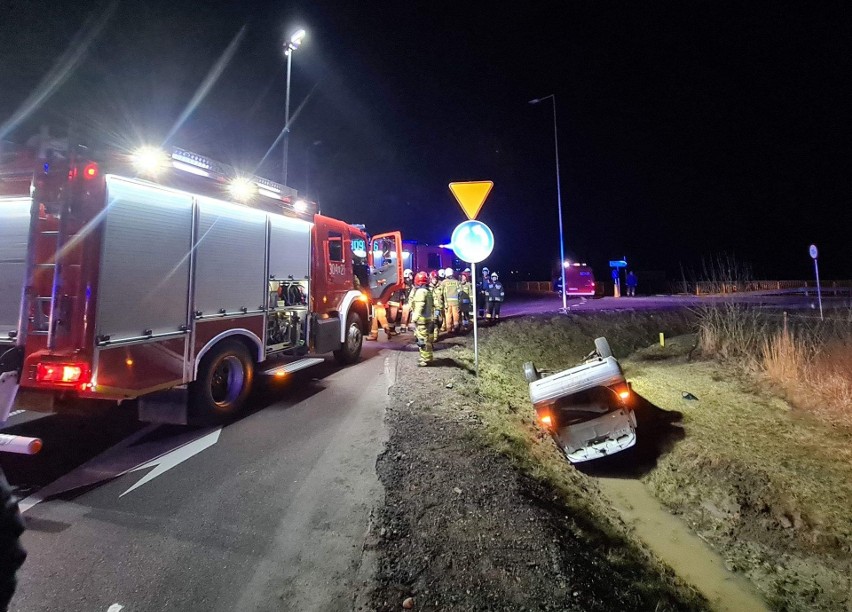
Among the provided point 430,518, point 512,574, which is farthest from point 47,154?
point 512,574

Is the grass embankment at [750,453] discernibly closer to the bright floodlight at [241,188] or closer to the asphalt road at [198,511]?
the asphalt road at [198,511]

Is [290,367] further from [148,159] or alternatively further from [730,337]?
[730,337]

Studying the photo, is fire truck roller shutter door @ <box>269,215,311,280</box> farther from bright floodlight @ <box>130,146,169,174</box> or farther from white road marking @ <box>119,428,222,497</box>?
white road marking @ <box>119,428,222,497</box>

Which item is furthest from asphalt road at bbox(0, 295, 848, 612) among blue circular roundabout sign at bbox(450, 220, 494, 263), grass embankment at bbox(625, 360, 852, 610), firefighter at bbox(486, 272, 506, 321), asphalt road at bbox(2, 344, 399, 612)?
firefighter at bbox(486, 272, 506, 321)

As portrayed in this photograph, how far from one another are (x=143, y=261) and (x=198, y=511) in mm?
2574

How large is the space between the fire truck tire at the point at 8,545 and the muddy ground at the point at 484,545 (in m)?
1.50

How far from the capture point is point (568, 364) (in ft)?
34.7

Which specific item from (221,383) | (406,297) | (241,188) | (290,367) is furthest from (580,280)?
(221,383)

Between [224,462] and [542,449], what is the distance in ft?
12.5

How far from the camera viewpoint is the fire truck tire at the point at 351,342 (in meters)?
8.12

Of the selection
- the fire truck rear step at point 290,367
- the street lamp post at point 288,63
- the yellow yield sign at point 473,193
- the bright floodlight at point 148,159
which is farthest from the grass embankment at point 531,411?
the street lamp post at point 288,63

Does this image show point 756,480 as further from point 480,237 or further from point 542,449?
point 480,237

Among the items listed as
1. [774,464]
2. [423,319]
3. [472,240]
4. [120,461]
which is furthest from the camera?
[423,319]

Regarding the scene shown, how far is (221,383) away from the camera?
5.45 metres
